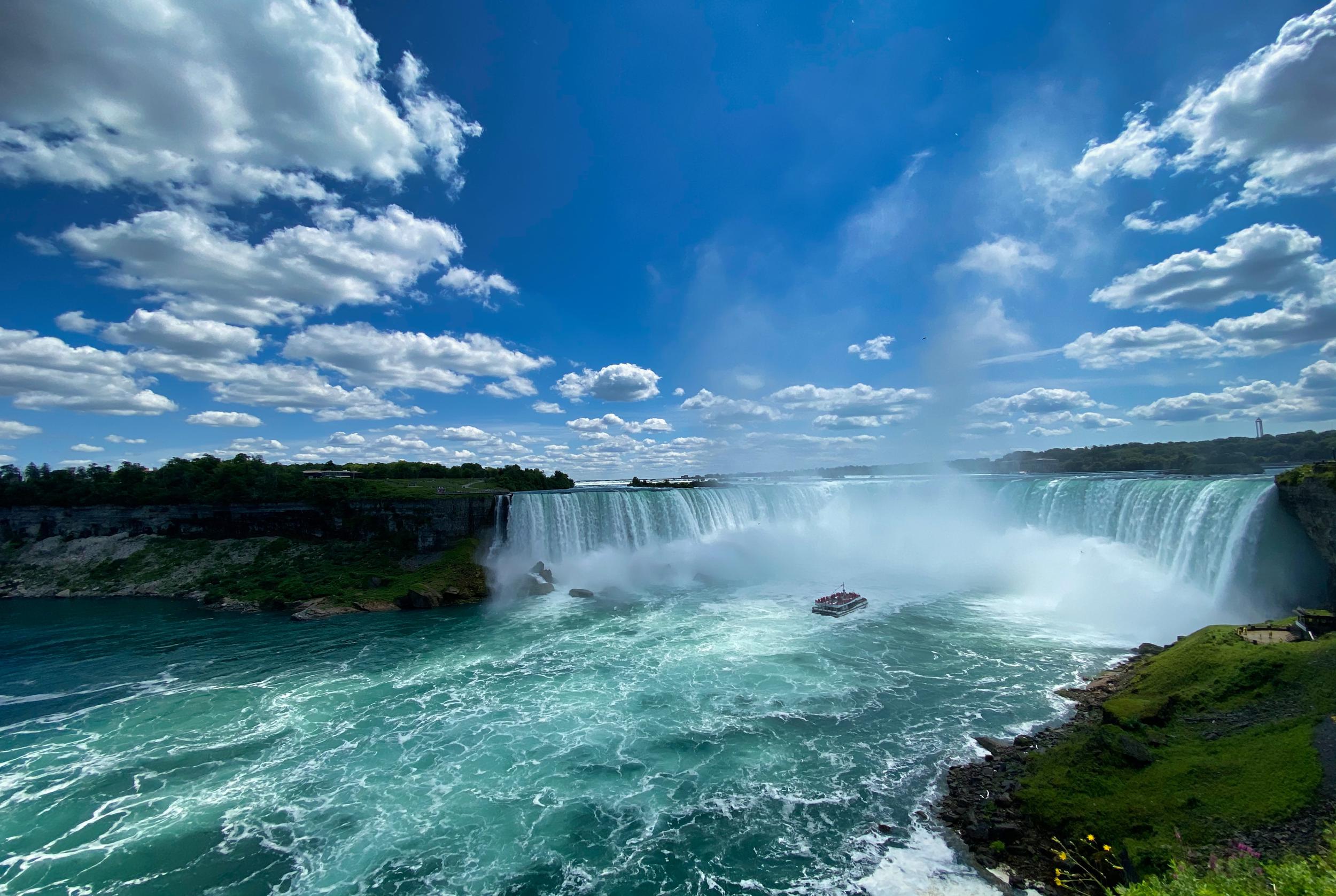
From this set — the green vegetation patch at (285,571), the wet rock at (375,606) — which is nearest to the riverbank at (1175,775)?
the green vegetation patch at (285,571)

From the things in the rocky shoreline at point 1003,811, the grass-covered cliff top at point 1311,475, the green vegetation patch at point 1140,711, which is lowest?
the rocky shoreline at point 1003,811

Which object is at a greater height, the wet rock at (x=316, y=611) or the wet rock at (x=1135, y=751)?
the wet rock at (x=1135, y=751)

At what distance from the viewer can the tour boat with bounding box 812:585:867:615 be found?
24.6m

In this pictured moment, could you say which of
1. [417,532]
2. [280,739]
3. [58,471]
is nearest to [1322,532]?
[280,739]

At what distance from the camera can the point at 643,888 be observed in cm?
869

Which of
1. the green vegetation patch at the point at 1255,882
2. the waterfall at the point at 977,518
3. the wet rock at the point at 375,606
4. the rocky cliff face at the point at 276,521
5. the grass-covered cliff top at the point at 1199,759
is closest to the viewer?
the green vegetation patch at the point at 1255,882

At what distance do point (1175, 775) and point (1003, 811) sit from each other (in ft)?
9.82

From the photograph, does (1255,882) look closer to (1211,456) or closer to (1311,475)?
(1311,475)

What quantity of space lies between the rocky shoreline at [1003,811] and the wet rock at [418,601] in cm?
2597

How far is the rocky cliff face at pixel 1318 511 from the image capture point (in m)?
17.1

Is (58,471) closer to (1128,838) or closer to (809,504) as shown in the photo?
(809,504)

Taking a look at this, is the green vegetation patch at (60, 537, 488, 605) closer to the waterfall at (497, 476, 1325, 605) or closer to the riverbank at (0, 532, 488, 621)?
the riverbank at (0, 532, 488, 621)

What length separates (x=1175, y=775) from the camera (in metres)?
9.39

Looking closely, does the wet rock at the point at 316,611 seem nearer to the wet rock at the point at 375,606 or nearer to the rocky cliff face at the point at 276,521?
the wet rock at the point at 375,606
